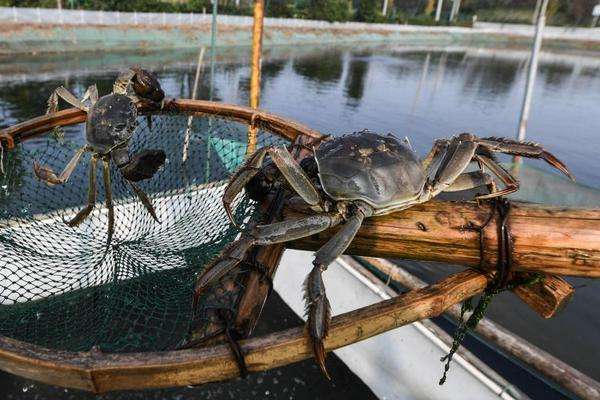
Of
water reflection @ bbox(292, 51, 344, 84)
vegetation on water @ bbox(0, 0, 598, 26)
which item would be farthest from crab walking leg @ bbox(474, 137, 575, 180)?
vegetation on water @ bbox(0, 0, 598, 26)

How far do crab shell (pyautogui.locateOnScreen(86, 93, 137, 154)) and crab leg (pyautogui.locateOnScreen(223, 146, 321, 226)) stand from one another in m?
1.96

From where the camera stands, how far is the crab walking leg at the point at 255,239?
84.3 inches

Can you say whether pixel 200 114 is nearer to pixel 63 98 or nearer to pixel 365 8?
pixel 63 98

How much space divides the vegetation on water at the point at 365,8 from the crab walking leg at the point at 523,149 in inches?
1311

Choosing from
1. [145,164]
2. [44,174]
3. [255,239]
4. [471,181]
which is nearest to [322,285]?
[255,239]

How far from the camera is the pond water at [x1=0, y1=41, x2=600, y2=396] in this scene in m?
7.38

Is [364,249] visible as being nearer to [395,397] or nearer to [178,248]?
[178,248]

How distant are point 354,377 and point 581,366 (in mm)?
3564

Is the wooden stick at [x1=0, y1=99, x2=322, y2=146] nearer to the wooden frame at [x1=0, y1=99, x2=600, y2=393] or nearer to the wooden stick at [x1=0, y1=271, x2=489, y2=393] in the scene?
Result: the wooden frame at [x1=0, y1=99, x2=600, y2=393]

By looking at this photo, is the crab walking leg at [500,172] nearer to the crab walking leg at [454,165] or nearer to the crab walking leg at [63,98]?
the crab walking leg at [454,165]

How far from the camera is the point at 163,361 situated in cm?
173

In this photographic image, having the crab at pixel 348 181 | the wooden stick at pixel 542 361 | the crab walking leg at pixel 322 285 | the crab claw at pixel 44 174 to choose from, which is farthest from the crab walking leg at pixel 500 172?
the crab claw at pixel 44 174

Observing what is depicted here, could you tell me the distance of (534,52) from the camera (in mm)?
10648

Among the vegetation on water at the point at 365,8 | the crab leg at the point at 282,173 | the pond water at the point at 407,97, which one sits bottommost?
the pond water at the point at 407,97
